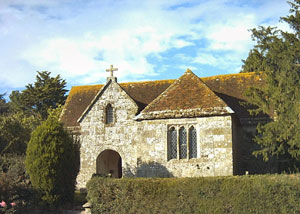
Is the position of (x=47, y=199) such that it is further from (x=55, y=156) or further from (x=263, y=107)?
(x=263, y=107)

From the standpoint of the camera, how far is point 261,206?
14.9 metres

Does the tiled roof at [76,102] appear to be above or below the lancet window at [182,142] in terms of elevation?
above

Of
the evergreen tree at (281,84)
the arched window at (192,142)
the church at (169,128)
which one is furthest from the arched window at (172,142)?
the evergreen tree at (281,84)

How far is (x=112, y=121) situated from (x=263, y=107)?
967 centimetres

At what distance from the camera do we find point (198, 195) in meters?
15.7

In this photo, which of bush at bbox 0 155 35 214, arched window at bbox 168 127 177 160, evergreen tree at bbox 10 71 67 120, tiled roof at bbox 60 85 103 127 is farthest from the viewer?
evergreen tree at bbox 10 71 67 120

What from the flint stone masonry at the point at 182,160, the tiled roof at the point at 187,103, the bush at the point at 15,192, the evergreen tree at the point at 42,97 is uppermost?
the evergreen tree at the point at 42,97

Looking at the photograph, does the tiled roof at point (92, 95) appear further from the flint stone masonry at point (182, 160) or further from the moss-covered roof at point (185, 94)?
the flint stone masonry at point (182, 160)

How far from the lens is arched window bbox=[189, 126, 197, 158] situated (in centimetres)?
2048

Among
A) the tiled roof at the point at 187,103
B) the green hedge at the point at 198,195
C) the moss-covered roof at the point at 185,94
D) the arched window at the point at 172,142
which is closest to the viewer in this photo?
the green hedge at the point at 198,195

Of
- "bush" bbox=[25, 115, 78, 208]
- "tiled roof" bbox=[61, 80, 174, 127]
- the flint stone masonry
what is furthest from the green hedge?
"tiled roof" bbox=[61, 80, 174, 127]

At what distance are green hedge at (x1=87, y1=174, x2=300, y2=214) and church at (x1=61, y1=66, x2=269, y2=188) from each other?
406 centimetres

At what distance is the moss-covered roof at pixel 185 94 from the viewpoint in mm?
21047

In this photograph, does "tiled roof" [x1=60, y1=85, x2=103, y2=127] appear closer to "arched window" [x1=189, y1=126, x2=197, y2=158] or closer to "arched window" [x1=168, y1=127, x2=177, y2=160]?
"arched window" [x1=168, y1=127, x2=177, y2=160]
